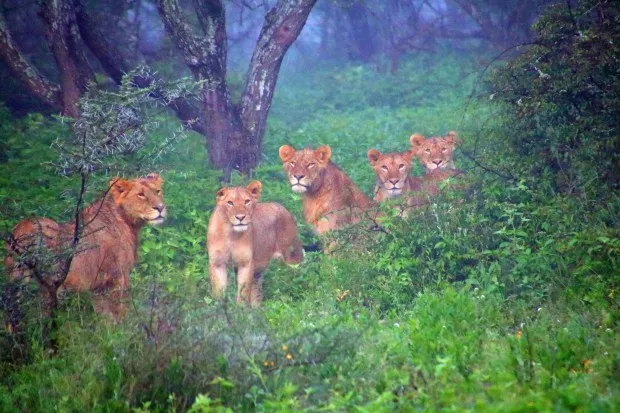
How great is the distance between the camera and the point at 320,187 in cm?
1034

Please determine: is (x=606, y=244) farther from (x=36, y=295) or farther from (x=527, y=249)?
(x=36, y=295)

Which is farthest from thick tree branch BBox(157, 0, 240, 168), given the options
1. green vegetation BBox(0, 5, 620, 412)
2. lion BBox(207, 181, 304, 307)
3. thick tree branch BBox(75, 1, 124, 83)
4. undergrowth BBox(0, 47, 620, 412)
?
lion BBox(207, 181, 304, 307)

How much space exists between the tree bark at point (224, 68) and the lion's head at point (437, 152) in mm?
1944

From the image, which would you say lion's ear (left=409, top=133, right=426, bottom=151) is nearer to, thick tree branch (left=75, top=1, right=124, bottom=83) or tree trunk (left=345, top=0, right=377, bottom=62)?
thick tree branch (left=75, top=1, right=124, bottom=83)

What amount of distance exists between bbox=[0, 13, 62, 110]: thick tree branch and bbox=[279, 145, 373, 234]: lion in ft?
10.2

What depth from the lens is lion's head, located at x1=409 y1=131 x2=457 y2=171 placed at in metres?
11.5

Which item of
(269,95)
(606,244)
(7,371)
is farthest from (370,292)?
(269,95)

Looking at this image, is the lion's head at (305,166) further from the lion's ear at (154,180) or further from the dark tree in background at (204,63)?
the lion's ear at (154,180)

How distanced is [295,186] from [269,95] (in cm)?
201

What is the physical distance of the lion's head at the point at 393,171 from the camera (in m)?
10.5

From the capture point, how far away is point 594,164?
8227 mm

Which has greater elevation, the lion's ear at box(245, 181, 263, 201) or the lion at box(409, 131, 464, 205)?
the lion at box(409, 131, 464, 205)

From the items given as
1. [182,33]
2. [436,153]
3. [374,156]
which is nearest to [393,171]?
[374,156]

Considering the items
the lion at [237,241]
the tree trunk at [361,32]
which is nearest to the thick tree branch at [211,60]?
the lion at [237,241]
